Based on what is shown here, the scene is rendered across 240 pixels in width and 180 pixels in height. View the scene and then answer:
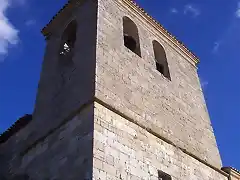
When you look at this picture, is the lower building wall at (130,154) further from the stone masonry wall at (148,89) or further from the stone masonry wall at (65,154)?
the stone masonry wall at (148,89)

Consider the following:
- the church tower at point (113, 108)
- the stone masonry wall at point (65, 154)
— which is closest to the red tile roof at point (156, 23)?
the church tower at point (113, 108)

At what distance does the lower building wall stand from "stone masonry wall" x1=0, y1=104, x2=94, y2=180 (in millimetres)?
144

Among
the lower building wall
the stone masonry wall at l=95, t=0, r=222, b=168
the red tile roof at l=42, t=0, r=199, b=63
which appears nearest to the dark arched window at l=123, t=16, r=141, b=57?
the stone masonry wall at l=95, t=0, r=222, b=168

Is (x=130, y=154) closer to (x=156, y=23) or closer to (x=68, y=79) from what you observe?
(x=68, y=79)

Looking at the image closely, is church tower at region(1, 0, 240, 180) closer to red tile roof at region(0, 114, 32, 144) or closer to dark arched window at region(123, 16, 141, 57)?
dark arched window at region(123, 16, 141, 57)

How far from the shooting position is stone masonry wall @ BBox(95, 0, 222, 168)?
671cm

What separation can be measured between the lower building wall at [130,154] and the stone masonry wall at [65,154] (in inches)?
5.7

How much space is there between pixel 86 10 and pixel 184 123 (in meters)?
3.25

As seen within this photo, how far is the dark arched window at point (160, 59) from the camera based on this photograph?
9.03m

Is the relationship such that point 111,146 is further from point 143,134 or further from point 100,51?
point 100,51

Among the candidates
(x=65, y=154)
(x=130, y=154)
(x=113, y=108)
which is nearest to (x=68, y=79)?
(x=113, y=108)

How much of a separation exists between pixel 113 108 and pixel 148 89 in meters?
1.58

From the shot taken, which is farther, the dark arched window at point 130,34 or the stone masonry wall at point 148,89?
the dark arched window at point 130,34

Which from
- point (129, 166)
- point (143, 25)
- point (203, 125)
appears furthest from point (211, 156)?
point (143, 25)
